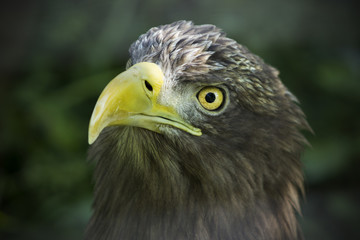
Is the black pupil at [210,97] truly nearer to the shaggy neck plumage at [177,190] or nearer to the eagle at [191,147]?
the eagle at [191,147]

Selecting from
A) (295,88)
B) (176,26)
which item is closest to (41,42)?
(176,26)

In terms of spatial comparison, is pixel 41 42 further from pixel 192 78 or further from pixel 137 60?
pixel 192 78

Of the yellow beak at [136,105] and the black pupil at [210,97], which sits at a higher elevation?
the yellow beak at [136,105]

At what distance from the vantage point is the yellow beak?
1479 mm

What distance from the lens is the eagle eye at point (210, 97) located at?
1.62m

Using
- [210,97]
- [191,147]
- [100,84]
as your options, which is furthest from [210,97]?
[100,84]

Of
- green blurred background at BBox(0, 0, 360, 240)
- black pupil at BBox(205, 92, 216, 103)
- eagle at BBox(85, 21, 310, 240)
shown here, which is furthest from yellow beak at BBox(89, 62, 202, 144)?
green blurred background at BBox(0, 0, 360, 240)

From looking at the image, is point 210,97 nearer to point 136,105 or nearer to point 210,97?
point 210,97

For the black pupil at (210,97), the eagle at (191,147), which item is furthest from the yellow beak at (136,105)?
the black pupil at (210,97)

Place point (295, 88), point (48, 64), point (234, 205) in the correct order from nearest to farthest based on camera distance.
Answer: point (234, 205) → point (48, 64) → point (295, 88)

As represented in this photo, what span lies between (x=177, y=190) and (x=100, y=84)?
1.33 metres

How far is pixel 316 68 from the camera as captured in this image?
281 cm

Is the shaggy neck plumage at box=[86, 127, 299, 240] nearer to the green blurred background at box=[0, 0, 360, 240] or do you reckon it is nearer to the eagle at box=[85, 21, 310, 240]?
the eagle at box=[85, 21, 310, 240]

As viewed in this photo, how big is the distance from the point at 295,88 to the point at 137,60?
1.48 meters
